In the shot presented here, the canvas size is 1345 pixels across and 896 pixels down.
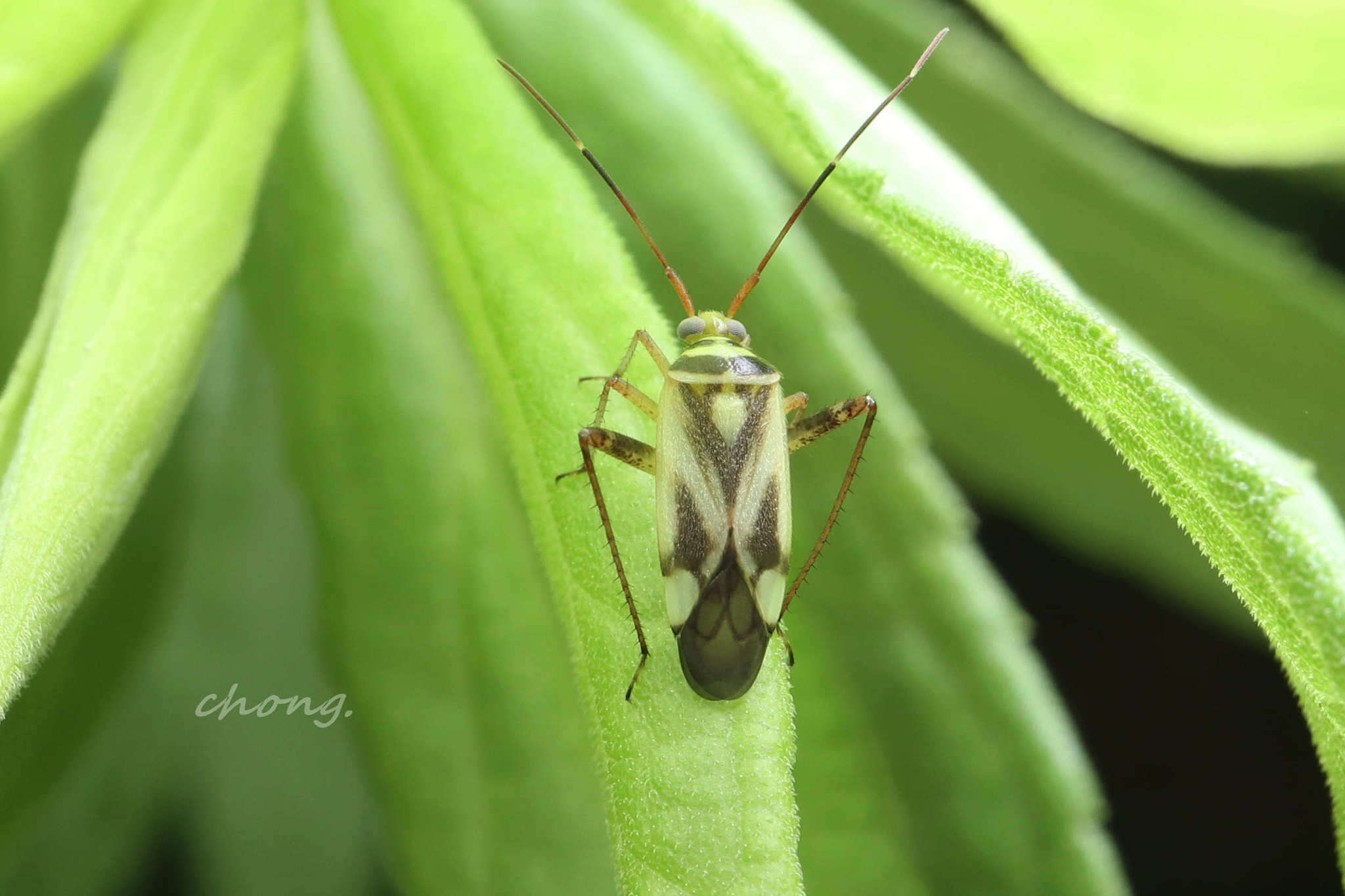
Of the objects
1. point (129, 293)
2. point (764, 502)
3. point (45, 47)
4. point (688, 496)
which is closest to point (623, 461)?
point (688, 496)

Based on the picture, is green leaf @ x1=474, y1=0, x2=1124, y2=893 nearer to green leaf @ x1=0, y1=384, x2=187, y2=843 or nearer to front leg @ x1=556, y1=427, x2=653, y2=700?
front leg @ x1=556, y1=427, x2=653, y2=700

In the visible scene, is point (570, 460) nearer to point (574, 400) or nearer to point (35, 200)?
point (574, 400)

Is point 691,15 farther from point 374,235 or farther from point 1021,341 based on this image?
point 374,235

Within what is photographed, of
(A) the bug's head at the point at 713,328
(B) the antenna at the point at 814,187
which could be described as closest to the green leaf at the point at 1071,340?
(B) the antenna at the point at 814,187

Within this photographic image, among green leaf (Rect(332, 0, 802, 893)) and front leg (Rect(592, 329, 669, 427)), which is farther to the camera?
front leg (Rect(592, 329, 669, 427))

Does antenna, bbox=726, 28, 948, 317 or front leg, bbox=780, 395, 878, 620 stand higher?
antenna, bbox=726, 28, 948, 317

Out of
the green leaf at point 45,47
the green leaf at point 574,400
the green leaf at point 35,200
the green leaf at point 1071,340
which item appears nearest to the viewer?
the green leaf at point 1071,340

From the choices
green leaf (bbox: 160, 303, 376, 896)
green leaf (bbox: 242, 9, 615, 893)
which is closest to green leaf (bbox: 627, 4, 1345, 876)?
A: green leaf (bbox: 242, 9, 615, 893)

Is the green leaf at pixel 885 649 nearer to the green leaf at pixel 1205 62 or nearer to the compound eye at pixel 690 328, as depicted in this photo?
the compound eye at pixel 690 328

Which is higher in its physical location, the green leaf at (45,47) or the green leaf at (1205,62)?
the green leaf at (1205,62)
